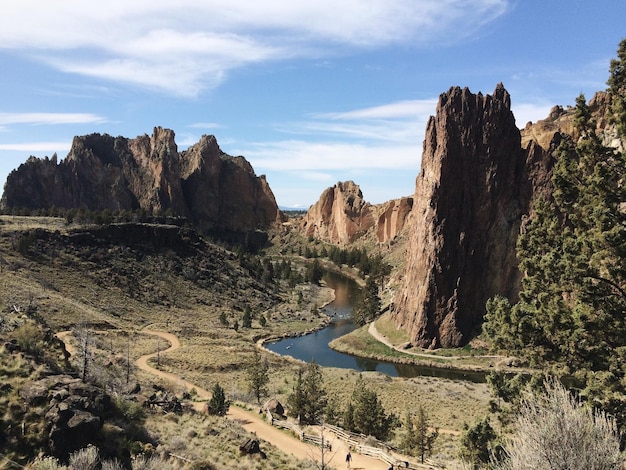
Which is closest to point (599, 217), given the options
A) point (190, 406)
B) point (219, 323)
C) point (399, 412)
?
point (190, 406)

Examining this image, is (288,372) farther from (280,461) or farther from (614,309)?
(614,309)

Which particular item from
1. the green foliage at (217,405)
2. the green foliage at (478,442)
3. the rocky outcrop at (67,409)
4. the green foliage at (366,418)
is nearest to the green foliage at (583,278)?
the green foliage at (478,442)

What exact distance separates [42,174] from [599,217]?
714 feet

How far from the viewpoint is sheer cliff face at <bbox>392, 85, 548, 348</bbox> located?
69938mm

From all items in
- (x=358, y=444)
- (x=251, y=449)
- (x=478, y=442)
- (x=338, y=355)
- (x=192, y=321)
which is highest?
(x=478, y=442)

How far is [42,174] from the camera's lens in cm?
19050

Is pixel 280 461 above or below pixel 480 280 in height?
below

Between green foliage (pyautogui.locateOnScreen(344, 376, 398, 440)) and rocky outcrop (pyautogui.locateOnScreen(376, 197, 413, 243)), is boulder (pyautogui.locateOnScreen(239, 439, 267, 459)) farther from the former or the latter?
rocky outcrop (pyautogui.locateOnScreen(376, 197, 413, 243))

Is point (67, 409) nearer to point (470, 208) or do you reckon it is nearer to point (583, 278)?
point (583, 278)

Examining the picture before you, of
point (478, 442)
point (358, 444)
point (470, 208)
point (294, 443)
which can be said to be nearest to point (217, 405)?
point (294, 443)

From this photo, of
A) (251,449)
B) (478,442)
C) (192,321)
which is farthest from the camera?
(192,321)

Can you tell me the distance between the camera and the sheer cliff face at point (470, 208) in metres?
69.9

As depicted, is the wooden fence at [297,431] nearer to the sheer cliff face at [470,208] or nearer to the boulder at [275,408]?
the boulder at [275,408]

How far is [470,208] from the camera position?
7200 centimetres
